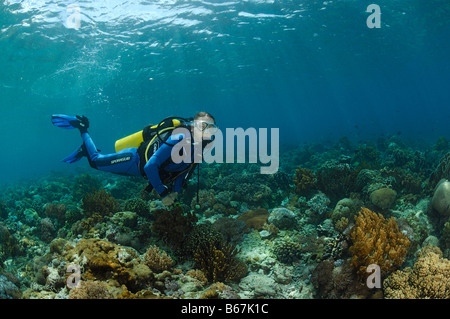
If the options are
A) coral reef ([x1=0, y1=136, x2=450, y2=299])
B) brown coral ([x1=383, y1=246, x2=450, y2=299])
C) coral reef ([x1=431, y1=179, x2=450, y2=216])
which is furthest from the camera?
coral reef ([x1=431, y1=179, x2=450, y2=216])

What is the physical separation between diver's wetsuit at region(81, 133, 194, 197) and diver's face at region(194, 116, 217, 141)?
36cm

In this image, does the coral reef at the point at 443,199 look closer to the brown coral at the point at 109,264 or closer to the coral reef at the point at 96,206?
the brown coral at the point at 109,264

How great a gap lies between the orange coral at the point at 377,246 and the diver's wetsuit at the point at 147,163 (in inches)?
150

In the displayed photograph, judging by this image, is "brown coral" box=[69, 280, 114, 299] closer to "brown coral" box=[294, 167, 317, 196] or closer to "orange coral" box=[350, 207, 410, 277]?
"orange coral" box=[350, 207, 410, 277]

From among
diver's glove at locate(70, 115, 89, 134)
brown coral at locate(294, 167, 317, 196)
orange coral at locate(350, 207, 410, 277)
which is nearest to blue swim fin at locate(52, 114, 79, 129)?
diver's glove at locate(70, 115, 89, 134)

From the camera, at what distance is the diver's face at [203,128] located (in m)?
5.60

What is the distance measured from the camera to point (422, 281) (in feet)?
13.6

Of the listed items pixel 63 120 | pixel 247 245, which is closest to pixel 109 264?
pixel 247 245

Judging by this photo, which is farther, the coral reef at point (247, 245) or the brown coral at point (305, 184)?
the brown coral at point (305, 184)

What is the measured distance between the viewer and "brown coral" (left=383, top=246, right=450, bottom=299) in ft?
13.2

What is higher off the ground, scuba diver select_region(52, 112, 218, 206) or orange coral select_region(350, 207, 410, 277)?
scuba diver select_region(52, 112, 218, 206)

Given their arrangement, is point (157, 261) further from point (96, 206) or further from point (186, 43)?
point (186, 43)

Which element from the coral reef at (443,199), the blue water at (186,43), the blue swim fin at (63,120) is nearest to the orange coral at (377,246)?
the coral reef at (443,199)
